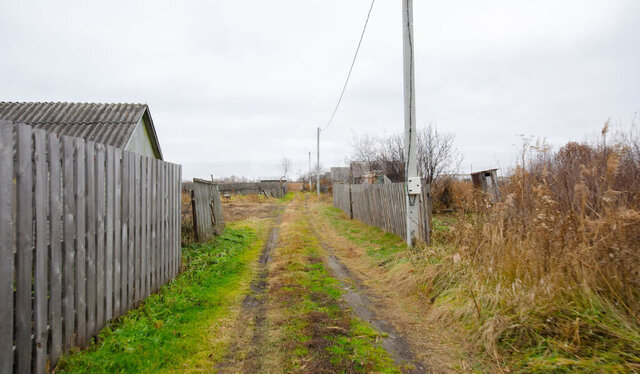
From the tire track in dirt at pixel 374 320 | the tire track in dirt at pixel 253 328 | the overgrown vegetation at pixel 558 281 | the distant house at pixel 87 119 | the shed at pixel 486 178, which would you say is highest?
the distant house at pixel 87 119

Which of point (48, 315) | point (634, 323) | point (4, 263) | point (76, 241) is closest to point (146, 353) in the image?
point (48, 315)

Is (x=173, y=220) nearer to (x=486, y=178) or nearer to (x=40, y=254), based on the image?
(x=40, y=254)

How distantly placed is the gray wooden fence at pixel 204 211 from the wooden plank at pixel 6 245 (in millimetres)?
5994

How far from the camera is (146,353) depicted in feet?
10.00

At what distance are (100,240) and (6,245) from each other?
120cm

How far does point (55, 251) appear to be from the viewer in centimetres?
273

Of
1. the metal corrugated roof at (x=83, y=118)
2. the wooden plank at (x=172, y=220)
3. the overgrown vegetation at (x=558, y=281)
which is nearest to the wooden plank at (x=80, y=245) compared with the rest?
the wooden plank at (x=172, y=220)

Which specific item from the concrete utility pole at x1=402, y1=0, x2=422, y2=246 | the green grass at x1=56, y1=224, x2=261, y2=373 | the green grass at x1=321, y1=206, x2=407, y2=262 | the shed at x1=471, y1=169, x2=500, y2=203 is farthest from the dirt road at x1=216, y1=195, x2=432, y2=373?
the shed at x1=471, y1=169, x2=500, y2=203

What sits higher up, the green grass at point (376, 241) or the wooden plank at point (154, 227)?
the wooden plank at point (154, 227)

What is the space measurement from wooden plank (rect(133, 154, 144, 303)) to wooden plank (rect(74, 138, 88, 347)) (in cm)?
111

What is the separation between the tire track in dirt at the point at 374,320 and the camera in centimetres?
301

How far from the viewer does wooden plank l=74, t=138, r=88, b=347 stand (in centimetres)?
304

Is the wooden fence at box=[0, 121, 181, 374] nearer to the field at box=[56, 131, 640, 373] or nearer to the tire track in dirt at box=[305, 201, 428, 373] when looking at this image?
the field at box=[56, 131, 640, 373]

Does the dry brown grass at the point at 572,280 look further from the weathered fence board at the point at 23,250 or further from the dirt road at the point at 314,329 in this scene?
the weathered fence board at the point at 23,250
